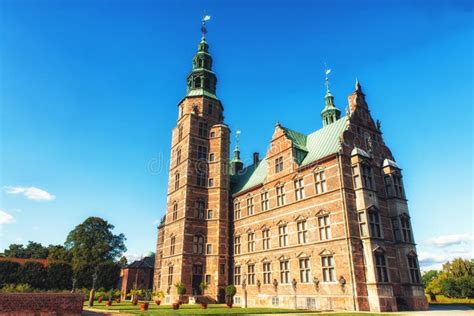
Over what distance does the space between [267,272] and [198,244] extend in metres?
9.07

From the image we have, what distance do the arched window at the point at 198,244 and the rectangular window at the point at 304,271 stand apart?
13.0 meters

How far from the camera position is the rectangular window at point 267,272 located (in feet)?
102

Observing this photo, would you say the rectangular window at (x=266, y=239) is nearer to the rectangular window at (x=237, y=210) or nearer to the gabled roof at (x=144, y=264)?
the rectangular window at (x=237, y=210)

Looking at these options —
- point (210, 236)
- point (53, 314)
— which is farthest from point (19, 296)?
point (210, 236)

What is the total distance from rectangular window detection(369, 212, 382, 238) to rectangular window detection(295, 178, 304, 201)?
6.26 meters

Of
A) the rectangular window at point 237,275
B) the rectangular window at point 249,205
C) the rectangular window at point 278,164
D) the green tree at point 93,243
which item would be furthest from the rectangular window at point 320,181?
the green tree at point 93,243

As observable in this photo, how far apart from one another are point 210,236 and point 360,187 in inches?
729

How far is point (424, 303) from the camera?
24.8 m

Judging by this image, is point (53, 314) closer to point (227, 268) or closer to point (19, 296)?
point (19, 296)

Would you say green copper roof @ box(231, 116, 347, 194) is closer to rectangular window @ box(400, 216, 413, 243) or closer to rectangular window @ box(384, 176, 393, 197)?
rectangular window @ box(384, 176, 393, 197)

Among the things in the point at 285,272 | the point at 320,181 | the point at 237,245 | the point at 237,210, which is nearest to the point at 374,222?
the point at 320,181

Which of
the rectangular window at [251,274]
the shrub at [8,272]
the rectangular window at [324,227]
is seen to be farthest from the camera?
the shrub at [8,272]

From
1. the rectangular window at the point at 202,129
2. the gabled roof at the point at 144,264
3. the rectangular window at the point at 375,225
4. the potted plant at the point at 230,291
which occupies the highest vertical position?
the rectangular window at the point at 202,129

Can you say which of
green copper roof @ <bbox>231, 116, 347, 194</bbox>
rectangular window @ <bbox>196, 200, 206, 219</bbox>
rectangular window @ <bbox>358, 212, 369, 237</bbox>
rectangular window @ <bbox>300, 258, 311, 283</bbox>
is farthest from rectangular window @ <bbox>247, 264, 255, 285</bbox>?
rectangular window @ <bbox>358, 212, 369, 237</bbox>
